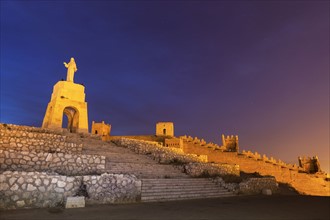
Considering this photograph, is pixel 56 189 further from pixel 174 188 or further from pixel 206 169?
pixel 206 169

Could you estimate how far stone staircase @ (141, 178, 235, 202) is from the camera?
32.1ft

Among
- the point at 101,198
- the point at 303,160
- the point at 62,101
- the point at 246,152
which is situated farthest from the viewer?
the point at 303,160

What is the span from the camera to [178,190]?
1083 cm

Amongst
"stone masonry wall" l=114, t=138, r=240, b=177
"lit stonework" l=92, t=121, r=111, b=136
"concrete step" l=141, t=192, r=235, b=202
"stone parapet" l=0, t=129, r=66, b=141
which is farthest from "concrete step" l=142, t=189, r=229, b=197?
"lit stonework" l=92, t=121, r=111, b=136

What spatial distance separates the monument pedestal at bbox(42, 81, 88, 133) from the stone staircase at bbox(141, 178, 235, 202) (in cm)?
1341

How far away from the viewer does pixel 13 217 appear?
19.7ft

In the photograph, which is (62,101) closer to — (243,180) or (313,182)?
(243,180)

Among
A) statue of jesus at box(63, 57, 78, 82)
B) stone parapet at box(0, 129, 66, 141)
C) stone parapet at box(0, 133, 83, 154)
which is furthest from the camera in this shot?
statue of jesus at box(63, 57, 78, 82)

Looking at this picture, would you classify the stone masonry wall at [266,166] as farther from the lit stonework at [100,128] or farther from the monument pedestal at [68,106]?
the lit stonework at [100,128]

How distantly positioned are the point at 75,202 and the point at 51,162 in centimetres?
335

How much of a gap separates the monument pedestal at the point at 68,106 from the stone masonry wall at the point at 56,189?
13.8m

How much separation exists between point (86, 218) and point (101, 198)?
271 centimetres

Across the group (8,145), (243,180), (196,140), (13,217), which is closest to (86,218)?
(13,217)

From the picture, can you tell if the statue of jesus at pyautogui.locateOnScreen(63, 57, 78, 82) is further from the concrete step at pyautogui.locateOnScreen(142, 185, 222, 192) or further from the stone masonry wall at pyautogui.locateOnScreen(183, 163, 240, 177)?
the concrete step at pyautogui.locateOnScreen(142, 185, 222, 192)
